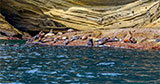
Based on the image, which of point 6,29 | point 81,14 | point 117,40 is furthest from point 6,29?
point 117,40

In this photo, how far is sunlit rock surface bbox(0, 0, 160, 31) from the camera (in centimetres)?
2848

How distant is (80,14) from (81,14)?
16 centimetres

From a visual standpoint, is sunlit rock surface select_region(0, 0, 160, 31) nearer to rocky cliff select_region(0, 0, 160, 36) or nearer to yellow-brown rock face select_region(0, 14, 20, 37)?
rocky cliff select_region(0, 0, 160, 36)

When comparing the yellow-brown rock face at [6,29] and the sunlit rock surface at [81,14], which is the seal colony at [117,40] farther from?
the yellow-brown rock face at [6,29]

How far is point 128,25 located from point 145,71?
63.4ft

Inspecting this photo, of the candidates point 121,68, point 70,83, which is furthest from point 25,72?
point 121,68

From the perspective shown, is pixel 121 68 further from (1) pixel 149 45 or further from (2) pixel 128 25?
(2) pixel 128 25

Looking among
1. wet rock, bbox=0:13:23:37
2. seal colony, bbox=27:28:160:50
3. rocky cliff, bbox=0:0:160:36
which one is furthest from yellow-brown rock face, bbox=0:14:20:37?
seal colony, bbox=27:28:160:50

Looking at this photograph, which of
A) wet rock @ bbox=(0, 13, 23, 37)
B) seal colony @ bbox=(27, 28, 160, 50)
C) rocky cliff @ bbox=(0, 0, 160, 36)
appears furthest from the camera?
wet rock @ bbox=(0, 13, 23, 37)

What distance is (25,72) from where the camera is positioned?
10.5 metres

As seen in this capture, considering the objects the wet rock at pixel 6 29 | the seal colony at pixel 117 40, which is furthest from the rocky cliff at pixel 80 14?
the seal colony at pixel 117 40

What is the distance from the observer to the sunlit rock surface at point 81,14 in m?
28.5

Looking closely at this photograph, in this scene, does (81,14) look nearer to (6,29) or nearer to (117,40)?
(117,40)

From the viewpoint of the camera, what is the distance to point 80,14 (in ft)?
109
